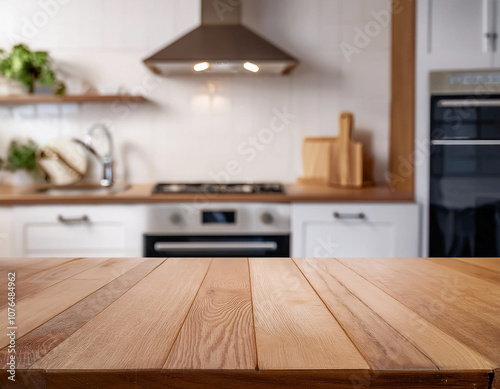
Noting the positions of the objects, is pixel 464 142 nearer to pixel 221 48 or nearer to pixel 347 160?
pixel 347 160

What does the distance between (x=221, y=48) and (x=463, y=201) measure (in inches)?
55.9

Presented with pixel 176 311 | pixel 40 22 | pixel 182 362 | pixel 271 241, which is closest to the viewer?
pixel 182 362

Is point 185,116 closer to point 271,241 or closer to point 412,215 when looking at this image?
point 271,241

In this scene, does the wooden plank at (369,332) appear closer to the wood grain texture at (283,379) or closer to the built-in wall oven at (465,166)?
the wood grain texture at (283,379)

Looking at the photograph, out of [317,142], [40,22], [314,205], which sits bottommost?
[314,205]

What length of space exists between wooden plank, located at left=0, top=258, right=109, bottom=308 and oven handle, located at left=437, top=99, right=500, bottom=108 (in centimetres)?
193

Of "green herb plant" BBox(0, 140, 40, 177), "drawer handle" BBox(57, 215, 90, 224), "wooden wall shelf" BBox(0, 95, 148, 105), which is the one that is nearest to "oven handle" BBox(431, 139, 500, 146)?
"wooden wall shelf" BBox(0, 95, 148, 105)

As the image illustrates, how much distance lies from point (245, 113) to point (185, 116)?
363mm

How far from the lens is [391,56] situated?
2.90m

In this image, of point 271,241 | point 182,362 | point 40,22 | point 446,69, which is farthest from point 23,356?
point 40,22

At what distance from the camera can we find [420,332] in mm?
633

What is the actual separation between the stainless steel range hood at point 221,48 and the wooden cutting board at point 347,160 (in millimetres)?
463

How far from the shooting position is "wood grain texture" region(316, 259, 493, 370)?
54cm

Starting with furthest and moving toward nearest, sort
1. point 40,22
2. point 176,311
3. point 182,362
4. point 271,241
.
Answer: point 40,22, point 271,241, point 176,311, point 182,362
